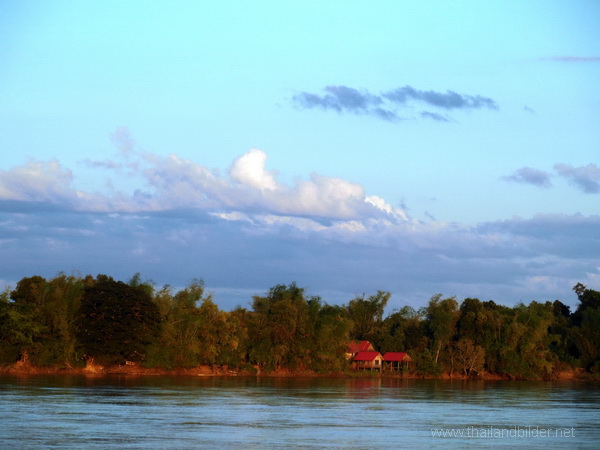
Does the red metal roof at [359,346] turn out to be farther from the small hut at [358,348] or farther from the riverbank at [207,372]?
the riverbank at [207,372]

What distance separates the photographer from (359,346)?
11700 centimetres

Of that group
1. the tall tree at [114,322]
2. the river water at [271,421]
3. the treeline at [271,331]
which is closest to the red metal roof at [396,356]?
the treeline at [271,331]

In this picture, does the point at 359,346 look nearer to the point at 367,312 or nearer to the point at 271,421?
the point at 367,312

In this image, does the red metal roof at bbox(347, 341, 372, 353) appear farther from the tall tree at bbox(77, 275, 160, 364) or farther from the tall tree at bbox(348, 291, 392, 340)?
the tall tree at bbox(77, 275, 160, 364)

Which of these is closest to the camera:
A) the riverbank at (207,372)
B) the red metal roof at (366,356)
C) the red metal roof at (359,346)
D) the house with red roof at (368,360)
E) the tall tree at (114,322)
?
the tall tree at (114,322)

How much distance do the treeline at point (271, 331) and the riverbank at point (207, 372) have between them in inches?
28.1

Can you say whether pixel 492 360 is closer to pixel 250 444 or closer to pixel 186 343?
pixel 186 343

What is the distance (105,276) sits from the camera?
87562mm

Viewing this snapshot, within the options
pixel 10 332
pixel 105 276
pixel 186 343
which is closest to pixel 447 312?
pixel 186 343

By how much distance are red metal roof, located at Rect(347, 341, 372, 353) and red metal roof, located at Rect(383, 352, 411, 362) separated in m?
2.86

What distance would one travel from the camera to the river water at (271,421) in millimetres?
29047

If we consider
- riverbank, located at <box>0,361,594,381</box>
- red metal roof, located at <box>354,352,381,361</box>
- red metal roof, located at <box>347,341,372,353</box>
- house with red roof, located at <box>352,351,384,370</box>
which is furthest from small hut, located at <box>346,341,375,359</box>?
riverbank, located at <box>0,361,594,381</box>

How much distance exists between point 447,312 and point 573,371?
20.5m

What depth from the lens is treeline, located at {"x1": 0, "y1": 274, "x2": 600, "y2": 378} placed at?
3280 inches
